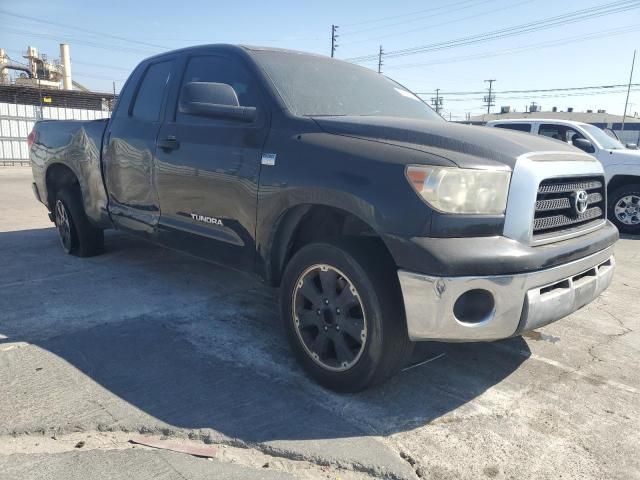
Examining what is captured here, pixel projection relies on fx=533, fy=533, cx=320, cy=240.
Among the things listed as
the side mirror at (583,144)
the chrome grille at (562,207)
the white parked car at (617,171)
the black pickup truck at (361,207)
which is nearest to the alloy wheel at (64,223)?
the black pickup truck at (361,207)

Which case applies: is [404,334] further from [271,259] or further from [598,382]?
[598,382]

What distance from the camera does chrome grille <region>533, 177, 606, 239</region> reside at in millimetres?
2799

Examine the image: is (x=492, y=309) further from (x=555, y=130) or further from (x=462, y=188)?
(x=555, y=130)

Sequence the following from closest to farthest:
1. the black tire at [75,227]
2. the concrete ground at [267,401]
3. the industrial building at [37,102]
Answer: the concrete ground at [267,401], the black tire at [75,227], the industrial building at [37,102]

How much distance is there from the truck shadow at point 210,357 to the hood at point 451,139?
1.33 m

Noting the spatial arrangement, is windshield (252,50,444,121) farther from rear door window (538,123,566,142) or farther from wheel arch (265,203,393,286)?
rear door window (538,123,566,142)

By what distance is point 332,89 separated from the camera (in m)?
3.76

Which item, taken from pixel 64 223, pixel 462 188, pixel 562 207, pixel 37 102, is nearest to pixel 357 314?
pixel 462 188

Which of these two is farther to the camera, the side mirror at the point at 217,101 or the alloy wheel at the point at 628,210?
the alloy wheel at the point at 628,210

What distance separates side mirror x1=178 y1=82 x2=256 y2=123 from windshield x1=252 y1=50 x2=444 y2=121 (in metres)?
0.28

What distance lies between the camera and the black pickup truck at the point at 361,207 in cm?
253

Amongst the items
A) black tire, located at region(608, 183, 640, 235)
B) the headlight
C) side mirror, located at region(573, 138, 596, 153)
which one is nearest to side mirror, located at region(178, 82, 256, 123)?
the headlight

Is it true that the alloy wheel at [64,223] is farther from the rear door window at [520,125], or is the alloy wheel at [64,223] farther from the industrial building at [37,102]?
the industrial building at [37,102]

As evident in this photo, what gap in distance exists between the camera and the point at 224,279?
5129mm
